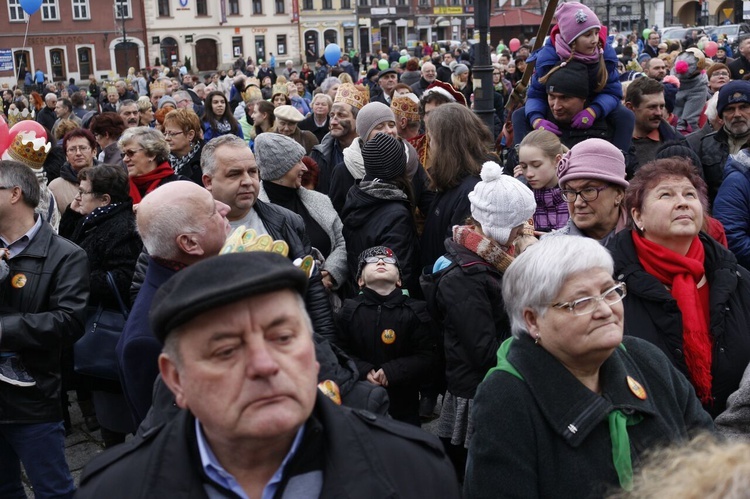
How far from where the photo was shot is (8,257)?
4.14m

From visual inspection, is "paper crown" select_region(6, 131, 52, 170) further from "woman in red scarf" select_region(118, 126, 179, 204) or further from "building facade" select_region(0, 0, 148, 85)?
"building facade" select_region(0, 0, 148, 85)

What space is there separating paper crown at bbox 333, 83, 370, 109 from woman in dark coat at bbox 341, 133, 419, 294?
2317 mm

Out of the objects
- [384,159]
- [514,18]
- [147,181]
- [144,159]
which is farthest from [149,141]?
[514,18]

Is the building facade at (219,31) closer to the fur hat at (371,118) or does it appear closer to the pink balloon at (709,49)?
the pink balloon at (709,49)

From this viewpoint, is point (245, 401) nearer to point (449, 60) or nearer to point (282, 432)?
point (282, 432)

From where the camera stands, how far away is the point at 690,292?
3.28 metres

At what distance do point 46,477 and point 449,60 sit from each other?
1761cm

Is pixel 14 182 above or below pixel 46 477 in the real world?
above

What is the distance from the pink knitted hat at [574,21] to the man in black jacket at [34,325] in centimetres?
339

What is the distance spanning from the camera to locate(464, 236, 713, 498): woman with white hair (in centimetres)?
248

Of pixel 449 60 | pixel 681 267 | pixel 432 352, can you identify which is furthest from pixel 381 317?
pixel 449 60

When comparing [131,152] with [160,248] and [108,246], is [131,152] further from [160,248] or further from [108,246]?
[160,248]

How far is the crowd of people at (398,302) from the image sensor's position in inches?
76.2

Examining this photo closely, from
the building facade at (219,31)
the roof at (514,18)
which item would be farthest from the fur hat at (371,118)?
the building facade at (219,31)
